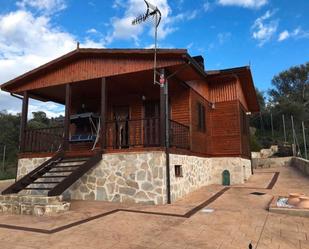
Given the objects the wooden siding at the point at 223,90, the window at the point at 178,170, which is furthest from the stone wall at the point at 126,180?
the wooden siding at the point at 223,90

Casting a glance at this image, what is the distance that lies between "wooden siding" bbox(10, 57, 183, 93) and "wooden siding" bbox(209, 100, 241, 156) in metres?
4.79

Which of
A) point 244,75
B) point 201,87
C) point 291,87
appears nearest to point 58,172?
point 201,87

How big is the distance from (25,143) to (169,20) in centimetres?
707

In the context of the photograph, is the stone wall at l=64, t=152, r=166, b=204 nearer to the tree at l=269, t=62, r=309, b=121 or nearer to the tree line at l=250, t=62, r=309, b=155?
the tree line at l=250, t=62, r=309, b=155

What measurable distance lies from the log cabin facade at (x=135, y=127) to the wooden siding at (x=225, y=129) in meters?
0.04

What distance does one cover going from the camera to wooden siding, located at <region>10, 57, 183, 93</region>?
9.16 m

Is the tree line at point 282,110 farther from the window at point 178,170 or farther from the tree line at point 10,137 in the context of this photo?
the tree line at point 10,137

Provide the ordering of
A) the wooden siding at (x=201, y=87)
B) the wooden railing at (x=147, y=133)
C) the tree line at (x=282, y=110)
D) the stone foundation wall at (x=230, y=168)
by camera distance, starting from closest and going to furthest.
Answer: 1. the wooden railing at (x=147, y=133)
2. the wooden siding at (x=201, y=87)
3. the stone foundation wall at (x=230, y=168)
4. the tree line at (x=282, y=110)

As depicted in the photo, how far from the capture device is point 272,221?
595cm

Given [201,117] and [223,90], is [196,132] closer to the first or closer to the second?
[201,117]

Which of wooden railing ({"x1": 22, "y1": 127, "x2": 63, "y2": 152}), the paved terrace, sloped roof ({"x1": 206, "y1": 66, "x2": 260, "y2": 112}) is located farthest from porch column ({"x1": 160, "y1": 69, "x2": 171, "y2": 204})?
wooden railing ({"x1": 22, "y1": 127, "x2": 63, "y2": 152})

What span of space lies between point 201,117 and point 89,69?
4.71m

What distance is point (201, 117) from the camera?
11.7m

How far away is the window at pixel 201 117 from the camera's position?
11398mm
